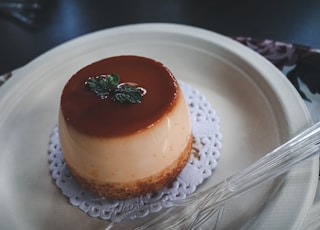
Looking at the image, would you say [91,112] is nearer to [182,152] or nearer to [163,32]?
[182,152]

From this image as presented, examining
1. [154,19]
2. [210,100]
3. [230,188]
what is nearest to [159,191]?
[230,188]

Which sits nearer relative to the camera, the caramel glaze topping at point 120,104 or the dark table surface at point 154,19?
the caramel glaze topping at point 120,104

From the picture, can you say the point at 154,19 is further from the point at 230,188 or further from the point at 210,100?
Result: the point at 230,188

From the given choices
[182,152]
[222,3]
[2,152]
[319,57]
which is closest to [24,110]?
[2,152]

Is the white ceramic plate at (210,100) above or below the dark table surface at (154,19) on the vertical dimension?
below

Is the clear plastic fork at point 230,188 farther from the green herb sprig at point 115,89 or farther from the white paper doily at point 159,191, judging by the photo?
the green herb sprig at point 115,89

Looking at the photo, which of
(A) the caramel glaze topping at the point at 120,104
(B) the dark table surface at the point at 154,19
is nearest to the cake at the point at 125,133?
(A) the caramel glaze topping at the point at 120,104

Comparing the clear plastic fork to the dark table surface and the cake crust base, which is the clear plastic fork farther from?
the dark table surface
